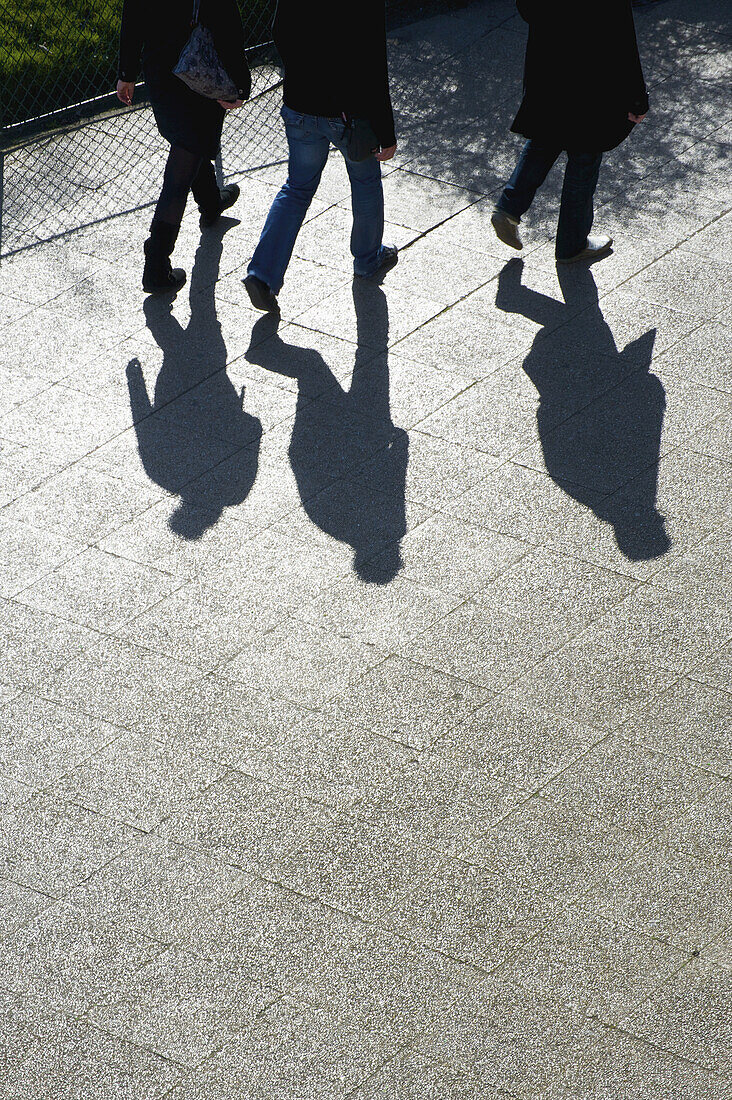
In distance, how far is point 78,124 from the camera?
8453mm

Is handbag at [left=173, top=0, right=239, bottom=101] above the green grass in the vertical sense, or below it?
above

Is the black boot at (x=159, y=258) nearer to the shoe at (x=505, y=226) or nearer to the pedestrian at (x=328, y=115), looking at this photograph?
the pedestrian at (x=328, y=115)

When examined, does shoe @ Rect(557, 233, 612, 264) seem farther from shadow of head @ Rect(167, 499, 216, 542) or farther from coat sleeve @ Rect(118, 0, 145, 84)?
shadow of head @ Rect(167, 499, 216, 542)

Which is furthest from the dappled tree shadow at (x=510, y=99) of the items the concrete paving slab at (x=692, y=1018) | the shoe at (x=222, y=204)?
the concrete paving slab at (x=692, y=1018)

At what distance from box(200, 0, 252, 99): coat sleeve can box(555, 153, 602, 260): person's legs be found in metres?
1.73

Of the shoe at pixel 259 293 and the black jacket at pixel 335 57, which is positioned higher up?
the black jacket at pixel 335 57

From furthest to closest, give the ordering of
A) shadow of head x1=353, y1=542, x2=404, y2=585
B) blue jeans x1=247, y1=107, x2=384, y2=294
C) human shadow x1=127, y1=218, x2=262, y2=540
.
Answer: blue jeans x1=247, y1=107, x2=384, y2=294, human shadow x1=127, y1=218, x2=262, y2=540, shadow of head x1=353, y1=542, x2=404, y2=585

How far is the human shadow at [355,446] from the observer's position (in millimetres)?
4855

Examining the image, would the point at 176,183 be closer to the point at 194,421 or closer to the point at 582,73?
the point at 194,421

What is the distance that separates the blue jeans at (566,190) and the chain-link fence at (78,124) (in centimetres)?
208

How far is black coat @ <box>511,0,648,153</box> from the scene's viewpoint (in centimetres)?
574

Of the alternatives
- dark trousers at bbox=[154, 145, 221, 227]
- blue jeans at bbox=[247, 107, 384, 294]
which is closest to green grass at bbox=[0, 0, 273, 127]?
dark trousers at bbox=[154, 145, 221, 227]

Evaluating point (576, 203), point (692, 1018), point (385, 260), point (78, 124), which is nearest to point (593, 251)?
point (576, 203)

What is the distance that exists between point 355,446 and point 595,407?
1.12 m
